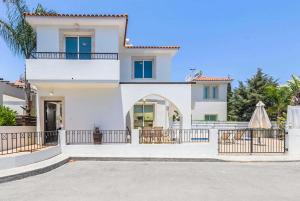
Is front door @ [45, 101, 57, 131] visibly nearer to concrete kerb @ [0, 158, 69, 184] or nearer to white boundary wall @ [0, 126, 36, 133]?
white boundary wall @ [0, 126, 36, 133]

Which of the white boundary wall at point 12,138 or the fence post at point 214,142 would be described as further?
the fence post at point 214,142

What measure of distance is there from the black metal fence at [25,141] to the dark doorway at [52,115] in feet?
3.11

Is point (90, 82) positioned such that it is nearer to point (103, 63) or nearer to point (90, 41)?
point (103, 63)

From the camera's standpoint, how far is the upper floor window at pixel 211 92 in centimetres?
3161

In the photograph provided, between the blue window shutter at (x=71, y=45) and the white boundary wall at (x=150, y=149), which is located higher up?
the blue window shutter at (x=71, y=45)

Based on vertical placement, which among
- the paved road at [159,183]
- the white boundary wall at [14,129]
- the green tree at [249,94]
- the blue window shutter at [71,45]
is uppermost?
the blue window shutter at [71,45]

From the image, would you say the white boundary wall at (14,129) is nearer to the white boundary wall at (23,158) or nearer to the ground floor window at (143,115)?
the white boundary wall at (23,158)

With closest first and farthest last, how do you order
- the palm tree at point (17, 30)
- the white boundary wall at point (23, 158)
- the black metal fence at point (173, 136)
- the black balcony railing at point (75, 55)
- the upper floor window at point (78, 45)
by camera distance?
1. the white boundary wall at point (23, 158)
2. the black balcony railing at point (75, 55)
3. the black metal fence at point (173, 136)
4. the upper floor window at point (78, 45)
5. the palm tree at point (17, 30)

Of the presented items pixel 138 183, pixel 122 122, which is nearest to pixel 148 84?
pixel 122 122

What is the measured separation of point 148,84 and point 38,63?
244 inches

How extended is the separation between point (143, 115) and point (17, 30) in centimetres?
1079

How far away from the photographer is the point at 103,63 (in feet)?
49.0

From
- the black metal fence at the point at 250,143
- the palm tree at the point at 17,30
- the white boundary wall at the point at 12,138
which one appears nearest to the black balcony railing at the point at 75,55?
the palm tree at the point at 17,30

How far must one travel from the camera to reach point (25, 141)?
14812 mm
